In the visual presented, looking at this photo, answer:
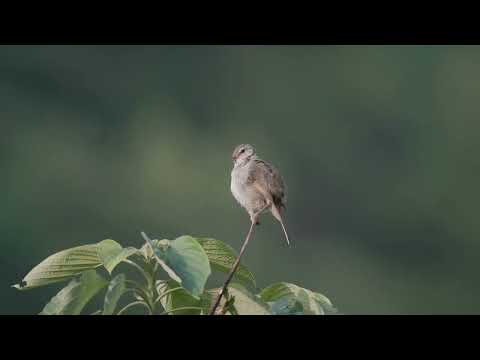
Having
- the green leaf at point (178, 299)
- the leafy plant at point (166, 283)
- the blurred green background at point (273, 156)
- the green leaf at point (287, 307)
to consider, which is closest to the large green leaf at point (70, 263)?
the leafy plant at point (166, 283)

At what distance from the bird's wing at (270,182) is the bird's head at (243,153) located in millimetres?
305

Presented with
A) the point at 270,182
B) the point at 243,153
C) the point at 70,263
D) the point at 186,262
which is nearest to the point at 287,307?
the point at 186,262

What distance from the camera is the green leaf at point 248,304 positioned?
65.8 inches

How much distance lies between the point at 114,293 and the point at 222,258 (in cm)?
31

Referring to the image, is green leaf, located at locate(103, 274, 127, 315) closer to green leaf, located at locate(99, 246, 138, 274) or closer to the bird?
green leaf, located at locate(99, 246, 138, 274)

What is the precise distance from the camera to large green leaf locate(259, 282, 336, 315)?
1.72 metres

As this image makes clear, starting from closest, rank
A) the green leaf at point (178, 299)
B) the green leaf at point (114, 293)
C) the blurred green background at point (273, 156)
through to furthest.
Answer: the green leaf at point (114, 293), the green leaf at point (178, 299), the blurred green background at point (273, 156)

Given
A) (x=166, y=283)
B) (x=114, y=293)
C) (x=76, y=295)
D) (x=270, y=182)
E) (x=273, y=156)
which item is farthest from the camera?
(x=273, y=156)

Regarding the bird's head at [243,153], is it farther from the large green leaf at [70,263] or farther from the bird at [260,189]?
the large green leaf at [70,263]

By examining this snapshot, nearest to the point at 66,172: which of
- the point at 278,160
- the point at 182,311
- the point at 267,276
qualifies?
the point at 278,160

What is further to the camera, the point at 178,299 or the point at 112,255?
the point at 178,299

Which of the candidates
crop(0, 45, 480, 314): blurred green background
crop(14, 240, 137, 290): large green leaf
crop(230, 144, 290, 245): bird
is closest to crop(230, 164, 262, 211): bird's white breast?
crop(230, 144, 290, 245): bird

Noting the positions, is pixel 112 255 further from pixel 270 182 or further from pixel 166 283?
pixel 270 182

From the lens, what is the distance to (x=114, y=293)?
5.29 ft
